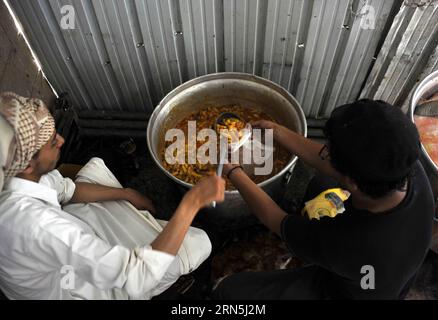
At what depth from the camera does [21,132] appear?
1773 millimetres

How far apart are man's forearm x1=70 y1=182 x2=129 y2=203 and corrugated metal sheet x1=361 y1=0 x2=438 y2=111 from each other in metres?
2.20

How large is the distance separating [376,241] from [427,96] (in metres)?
1.67

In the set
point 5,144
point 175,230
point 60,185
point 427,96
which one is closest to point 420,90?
point 427,96

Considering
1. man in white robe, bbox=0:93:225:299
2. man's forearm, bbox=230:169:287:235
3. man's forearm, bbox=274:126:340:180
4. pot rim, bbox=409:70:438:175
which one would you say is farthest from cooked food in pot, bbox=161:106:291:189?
pot rim, bbox=409:70:438:175

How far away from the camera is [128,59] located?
3.11 m

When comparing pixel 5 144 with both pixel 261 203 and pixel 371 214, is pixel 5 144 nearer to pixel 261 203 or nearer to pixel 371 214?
pixel 261 203

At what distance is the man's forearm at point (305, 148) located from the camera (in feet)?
8.27

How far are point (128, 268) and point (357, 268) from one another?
3.63 ft

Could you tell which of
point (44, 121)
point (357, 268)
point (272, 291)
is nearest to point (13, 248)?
point (44, 121)

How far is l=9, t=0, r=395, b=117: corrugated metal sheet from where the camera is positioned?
266 cm

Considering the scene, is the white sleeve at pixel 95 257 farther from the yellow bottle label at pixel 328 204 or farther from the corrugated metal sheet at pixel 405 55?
the corrugated metal sheet at pixel 405 55

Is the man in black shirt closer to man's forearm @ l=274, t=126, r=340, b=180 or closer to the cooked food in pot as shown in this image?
man's forearm @ l=274, t=126, r=340, b=180

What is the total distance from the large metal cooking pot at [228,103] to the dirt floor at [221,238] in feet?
1.09

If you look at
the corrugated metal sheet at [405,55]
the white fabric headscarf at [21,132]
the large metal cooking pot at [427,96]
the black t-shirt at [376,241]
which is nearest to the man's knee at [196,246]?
the black t-shirt at [376,241]
